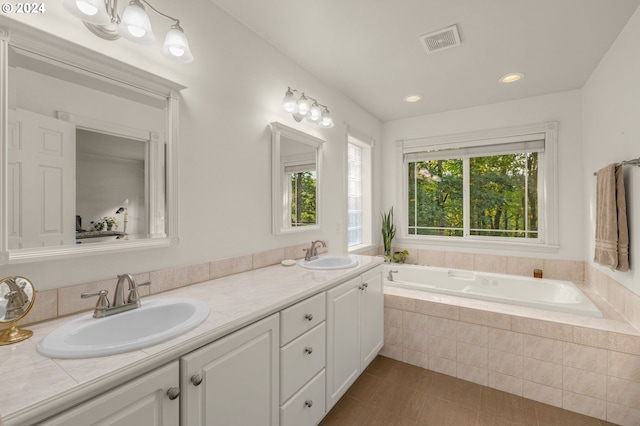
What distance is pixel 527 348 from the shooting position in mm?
2047

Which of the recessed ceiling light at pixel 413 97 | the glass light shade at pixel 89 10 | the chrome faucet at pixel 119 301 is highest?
the recessed ceiling light at pixel 413 97

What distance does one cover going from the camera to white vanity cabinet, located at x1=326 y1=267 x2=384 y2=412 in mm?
1705

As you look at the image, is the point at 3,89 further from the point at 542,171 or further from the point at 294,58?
the point at 542,171

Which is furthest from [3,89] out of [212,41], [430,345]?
[430,345]

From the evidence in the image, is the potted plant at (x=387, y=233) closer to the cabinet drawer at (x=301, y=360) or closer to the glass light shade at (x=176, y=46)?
the cabinet drawer at (x=301, y=360)

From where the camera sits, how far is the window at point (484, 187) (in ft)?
10.4

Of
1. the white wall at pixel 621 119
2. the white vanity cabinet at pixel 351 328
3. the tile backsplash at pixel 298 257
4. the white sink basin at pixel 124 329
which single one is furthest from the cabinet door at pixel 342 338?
the white wall at pixel 621 119

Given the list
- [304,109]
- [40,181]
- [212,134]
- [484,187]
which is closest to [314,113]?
[304,109]

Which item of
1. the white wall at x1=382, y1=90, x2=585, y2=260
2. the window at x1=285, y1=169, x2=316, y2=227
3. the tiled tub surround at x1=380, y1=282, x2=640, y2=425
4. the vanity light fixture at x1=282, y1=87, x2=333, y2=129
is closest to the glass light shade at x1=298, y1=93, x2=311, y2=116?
the vanity light fixture at x1=282, y1=87, x2=333, y2=129

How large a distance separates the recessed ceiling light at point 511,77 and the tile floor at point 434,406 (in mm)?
2619

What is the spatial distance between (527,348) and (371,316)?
109cm

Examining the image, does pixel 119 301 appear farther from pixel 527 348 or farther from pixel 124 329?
pixel 527 348

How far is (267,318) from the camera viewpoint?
1229 mm

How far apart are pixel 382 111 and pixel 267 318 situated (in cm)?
306
